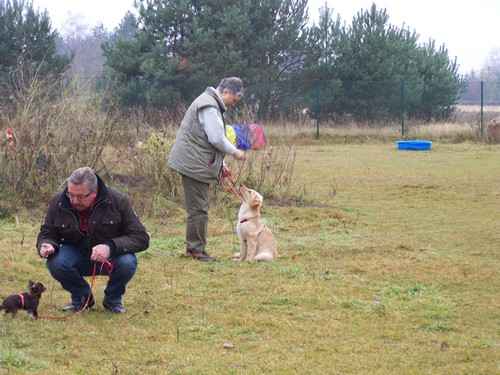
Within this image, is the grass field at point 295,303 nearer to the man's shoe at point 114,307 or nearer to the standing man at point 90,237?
the man's shoe at point 114,307

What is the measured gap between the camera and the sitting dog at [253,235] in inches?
322

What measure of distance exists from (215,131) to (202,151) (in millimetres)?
294

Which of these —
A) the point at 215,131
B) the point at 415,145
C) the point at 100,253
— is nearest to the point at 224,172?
the point at 215,131

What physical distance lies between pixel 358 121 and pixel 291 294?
2350cm

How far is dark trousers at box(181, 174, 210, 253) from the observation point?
26.8 ft

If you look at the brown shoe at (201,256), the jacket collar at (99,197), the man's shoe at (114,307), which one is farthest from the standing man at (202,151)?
the jacket collar at (99,197)

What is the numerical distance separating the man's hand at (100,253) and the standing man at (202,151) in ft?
8.49

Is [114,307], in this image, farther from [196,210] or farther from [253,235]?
[253,235]

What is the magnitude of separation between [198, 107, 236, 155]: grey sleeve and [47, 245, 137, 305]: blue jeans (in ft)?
7.64

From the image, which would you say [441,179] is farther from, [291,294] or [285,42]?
[285,42]

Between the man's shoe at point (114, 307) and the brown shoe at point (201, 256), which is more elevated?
the man's shoe at point (114, 307)

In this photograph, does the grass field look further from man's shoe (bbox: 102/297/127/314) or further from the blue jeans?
the blue jeans

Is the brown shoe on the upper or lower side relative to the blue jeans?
lower

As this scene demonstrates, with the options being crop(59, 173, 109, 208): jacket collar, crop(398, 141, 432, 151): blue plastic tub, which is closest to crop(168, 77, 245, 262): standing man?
crop(59, 173, 109, 208): jacket collar
